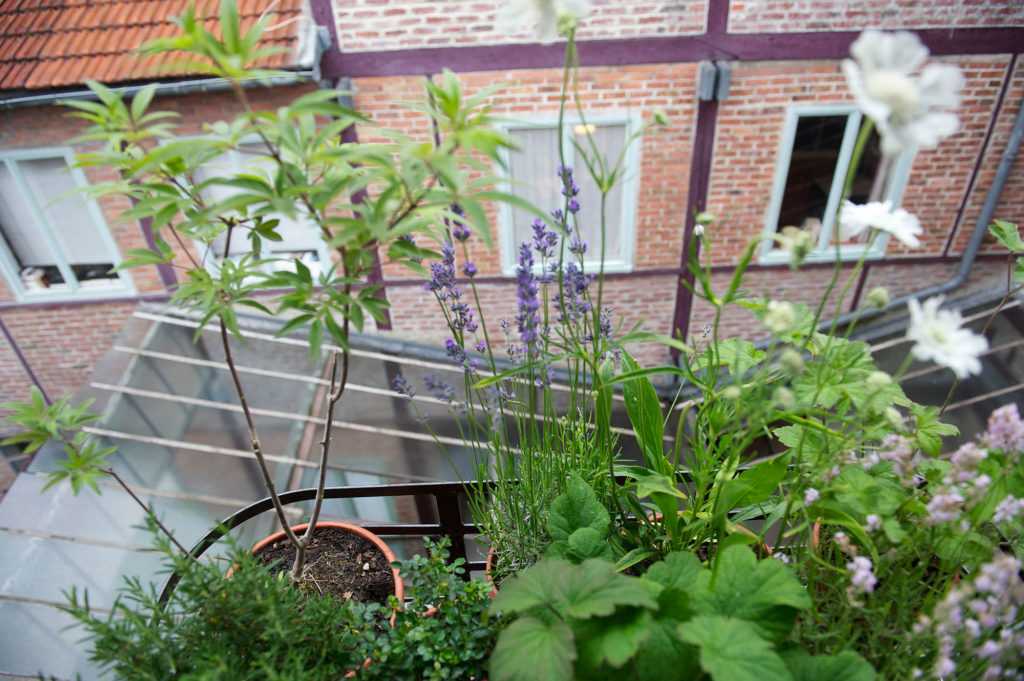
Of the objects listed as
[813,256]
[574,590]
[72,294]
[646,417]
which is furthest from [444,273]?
[72,294]

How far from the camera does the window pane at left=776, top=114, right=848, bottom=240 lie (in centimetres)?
439

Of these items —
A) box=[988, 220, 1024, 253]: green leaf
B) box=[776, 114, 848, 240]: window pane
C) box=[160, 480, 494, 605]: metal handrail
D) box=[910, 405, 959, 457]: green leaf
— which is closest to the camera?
box=[910, 405, 959, 457]: green leaf

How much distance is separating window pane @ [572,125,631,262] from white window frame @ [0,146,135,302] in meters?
3.41

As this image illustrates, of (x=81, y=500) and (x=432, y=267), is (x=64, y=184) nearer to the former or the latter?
(x=81, y=500)

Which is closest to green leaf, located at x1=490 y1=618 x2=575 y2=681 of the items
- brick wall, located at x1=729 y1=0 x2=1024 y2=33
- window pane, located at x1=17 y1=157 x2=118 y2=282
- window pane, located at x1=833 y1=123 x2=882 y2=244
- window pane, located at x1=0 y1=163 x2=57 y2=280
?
brick wall, located at x1=729 y1=0 x2=1024 y2=33

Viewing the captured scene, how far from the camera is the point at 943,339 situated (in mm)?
825

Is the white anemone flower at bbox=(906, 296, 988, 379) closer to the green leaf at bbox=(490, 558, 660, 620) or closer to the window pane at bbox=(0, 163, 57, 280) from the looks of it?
the green leaf at bbox=(490, 558, 660, 620)

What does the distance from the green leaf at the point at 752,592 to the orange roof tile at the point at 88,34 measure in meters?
3.58

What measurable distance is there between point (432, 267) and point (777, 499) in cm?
86

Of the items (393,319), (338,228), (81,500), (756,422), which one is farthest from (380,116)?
(756,422)

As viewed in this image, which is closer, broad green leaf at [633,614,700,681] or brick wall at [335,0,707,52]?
broad green leaf at [633,614,700,681]

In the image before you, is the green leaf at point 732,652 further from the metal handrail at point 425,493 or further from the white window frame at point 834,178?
the white window frame at point 834,178

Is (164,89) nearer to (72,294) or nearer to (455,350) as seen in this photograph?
(72,294)

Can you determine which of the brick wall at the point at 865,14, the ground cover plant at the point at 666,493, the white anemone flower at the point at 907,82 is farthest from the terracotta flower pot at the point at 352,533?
the brick wall at the point at 865,14
